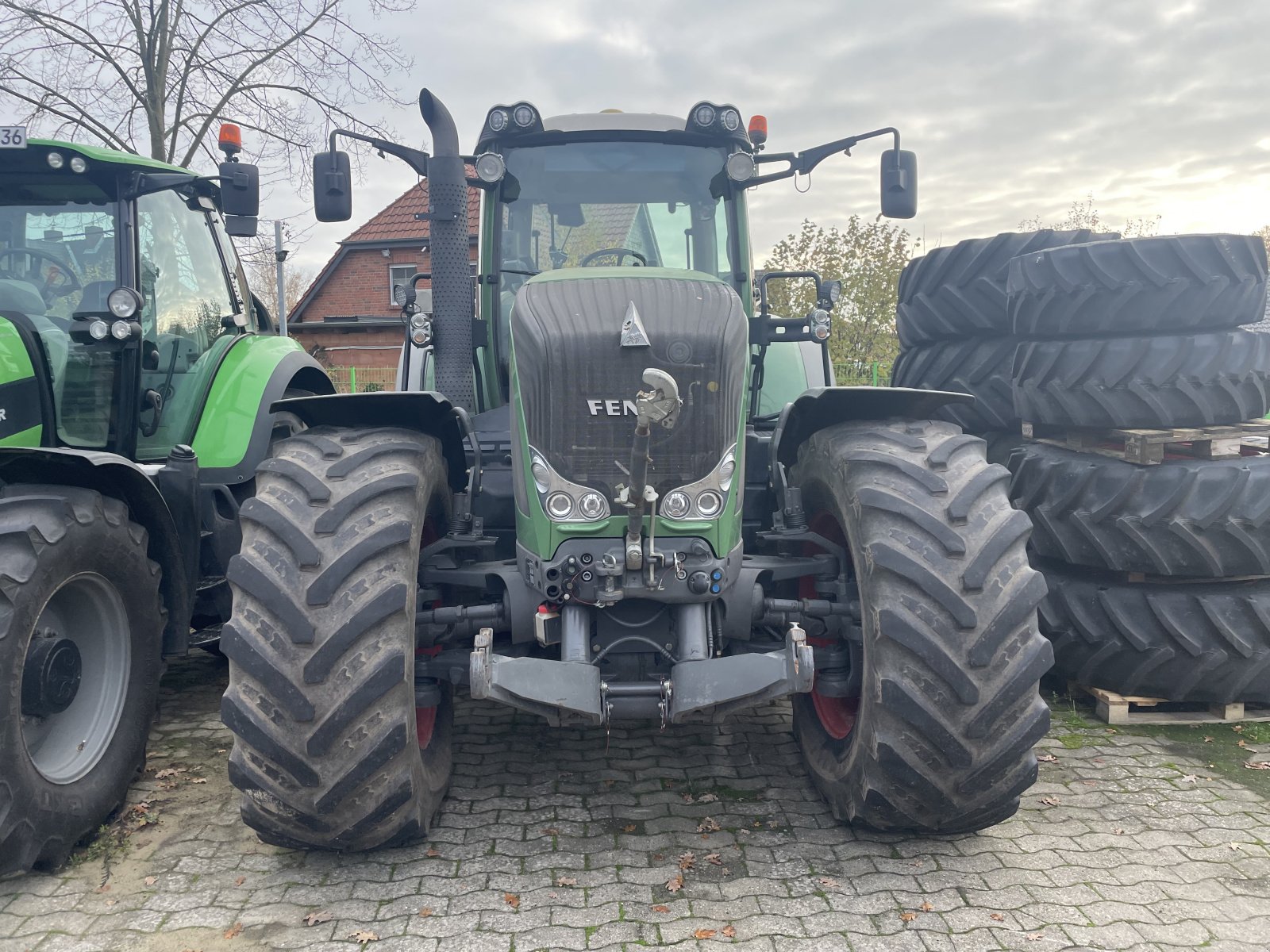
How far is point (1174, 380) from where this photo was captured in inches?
175

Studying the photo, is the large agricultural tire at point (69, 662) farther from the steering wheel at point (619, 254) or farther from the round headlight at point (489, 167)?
the steering wheel at point (619, 254)

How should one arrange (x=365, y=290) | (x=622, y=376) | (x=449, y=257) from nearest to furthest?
1. (x=622, y=376)
2. (x=449, y=257)
3. (x=365, y=290)

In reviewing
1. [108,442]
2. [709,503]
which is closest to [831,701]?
[709,503]

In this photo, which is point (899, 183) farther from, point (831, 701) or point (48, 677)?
point (48, 677)

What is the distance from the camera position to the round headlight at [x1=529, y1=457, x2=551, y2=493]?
10.3 ft

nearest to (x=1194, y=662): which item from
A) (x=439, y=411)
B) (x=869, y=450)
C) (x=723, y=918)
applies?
(x=869, y=450)

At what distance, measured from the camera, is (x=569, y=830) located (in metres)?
3.41

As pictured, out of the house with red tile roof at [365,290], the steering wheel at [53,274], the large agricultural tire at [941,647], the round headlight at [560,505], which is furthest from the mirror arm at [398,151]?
the house with red tile roof at [365,290]

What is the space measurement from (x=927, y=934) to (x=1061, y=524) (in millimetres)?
2504

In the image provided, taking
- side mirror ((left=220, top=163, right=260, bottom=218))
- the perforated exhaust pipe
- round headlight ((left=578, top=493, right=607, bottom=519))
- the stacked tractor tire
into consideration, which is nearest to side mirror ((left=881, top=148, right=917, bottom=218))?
the stacked tractor tire

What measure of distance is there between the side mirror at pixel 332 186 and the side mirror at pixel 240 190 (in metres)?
0.70

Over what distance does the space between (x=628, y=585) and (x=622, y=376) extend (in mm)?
692

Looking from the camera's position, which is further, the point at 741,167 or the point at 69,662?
the point at 741,167

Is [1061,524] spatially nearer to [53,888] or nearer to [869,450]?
[869,450]
